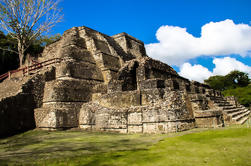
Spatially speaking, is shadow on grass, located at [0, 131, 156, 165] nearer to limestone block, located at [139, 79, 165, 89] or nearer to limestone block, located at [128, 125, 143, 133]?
limestone block, located at [128, 125, 143, 133]

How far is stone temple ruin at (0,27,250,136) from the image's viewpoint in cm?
809

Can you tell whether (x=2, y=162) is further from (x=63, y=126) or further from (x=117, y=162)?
(x=63, y=126)

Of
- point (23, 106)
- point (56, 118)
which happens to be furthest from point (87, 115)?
point (23, 106)

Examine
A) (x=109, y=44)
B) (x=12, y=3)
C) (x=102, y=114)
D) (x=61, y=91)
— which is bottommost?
(x=102, y=114)

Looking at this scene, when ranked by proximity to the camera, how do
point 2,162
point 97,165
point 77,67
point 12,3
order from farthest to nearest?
1. point 12,3
2. point 77,67
3. point 2,162
4. point 97,165

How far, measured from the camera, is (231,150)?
404 centimetres

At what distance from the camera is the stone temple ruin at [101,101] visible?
8086mm

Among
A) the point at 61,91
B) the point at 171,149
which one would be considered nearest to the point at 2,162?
the point at 171,149

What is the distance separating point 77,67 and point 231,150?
34.4 ft

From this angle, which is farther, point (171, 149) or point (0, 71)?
point (0, 71)

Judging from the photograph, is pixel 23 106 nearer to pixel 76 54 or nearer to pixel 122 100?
pixel 76 54

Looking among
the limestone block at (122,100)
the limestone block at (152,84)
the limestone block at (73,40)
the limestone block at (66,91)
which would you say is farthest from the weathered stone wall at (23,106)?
the limestone block at (152,84)

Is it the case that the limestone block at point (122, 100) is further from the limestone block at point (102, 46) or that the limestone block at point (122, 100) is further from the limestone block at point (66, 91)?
the limestone block at point (102, 46)

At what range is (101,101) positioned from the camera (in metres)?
10.5
